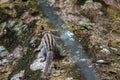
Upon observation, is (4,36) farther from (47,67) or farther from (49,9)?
(47,67)

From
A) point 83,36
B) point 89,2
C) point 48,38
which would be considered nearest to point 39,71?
point 48,38

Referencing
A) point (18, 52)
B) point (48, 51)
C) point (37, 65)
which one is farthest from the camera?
point (18, 52)

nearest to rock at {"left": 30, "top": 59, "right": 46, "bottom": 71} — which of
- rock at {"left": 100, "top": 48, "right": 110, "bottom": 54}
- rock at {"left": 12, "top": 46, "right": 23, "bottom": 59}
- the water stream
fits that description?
the water stream

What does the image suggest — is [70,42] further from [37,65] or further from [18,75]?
[18,75]

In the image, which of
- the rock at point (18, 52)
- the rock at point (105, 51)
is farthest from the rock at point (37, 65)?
the rock at point (105, 51)

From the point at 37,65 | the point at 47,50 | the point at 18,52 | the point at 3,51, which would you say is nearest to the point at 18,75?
the point at 37,65

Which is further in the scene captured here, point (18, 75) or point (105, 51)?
point (105, 51)

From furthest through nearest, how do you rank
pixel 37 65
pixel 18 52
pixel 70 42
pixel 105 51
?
pixel 18 52 < pixel 70 42 < pixel 105 51 < pixel 37 65
